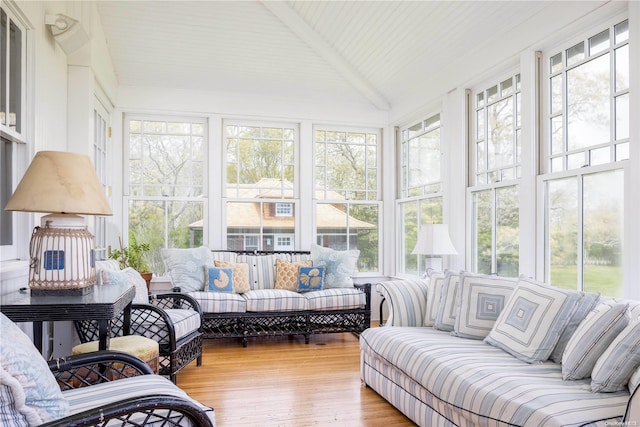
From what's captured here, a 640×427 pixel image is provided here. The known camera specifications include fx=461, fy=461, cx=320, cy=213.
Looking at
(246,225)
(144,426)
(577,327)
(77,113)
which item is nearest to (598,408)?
(577,327)

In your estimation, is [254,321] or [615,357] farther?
[254,321]

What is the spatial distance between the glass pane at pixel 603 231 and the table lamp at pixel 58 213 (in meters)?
3.08

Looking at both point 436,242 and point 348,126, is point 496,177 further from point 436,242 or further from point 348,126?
point 348,126

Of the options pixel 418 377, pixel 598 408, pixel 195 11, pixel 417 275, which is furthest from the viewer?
pixel 417 275

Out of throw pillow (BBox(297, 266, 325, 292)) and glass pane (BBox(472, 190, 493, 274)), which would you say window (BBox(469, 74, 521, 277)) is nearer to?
glass pane (BBox(472, 190, 493, 274))

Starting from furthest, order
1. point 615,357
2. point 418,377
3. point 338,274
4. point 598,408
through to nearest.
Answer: point 338,274 < point 418,377 < point 615,357 < point 598,408

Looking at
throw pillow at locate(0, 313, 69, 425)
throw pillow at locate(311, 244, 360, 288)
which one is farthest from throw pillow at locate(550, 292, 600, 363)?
throw pillow at locate(311, 244, 360, 288)

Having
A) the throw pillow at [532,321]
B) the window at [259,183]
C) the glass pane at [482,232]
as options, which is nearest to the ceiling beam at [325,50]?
the window at [259,183]

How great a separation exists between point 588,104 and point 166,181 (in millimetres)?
4482

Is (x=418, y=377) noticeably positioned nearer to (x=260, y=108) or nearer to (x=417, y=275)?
(x=417, y=275)

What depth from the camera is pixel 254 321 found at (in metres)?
4.77

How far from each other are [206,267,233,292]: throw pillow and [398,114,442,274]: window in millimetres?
2238

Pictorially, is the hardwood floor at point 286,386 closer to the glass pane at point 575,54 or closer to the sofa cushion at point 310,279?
the sofa cushion at point 310,279

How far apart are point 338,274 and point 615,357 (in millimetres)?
3425
